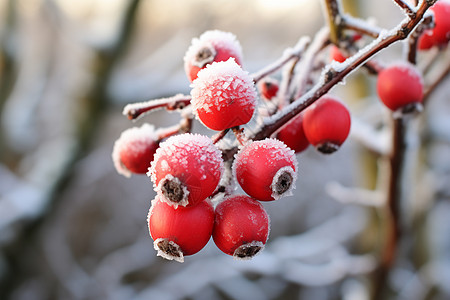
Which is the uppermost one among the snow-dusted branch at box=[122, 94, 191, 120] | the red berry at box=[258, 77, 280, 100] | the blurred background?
the snow-dusted branch at box=[122, 94, 191, 120]

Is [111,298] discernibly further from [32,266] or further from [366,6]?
[366,6]

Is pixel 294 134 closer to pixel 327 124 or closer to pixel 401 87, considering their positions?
pixel 327 124

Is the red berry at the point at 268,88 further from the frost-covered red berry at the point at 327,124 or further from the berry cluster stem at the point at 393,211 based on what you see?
the berry cluster stem at the point at 393,211

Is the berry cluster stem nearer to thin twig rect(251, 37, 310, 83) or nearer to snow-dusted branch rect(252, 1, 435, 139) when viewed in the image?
thin twig rect(251, 37, 310, 83)

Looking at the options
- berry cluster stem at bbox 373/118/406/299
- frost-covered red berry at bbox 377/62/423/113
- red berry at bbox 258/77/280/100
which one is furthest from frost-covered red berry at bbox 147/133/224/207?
berry cluster stem at bbox 373/118/406/299

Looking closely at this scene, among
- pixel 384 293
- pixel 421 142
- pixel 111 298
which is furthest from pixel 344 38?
pixel 111 298

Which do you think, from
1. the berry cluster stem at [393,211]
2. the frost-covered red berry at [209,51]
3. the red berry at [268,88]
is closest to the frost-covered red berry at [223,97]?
the frost-covered red berry at [209,51]
